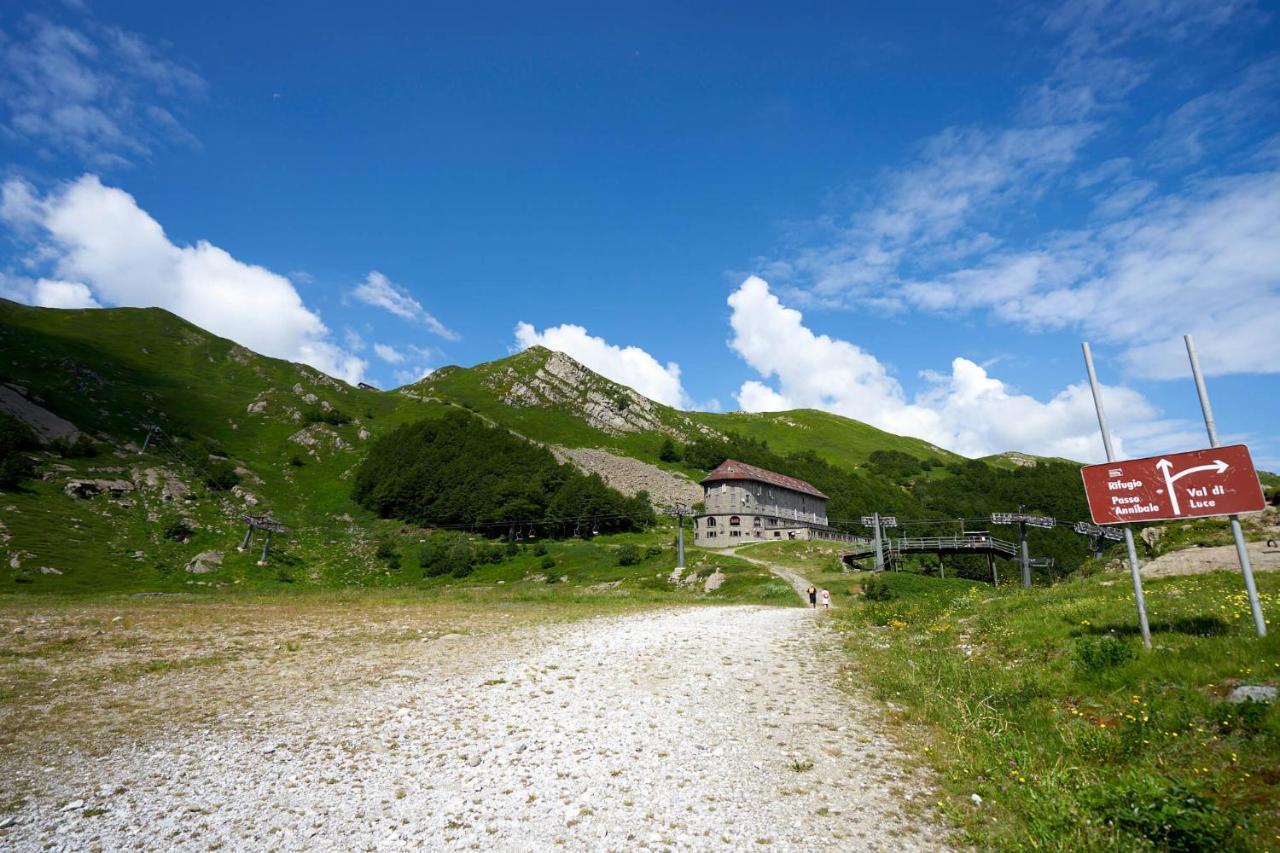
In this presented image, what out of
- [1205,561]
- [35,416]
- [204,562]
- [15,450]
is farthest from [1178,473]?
[35,416]

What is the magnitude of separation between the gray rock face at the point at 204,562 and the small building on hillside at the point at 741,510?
67628 mm

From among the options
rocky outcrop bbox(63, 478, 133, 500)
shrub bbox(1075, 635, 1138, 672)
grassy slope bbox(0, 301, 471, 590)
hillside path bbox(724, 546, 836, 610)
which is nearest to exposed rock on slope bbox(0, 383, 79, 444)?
grassy slope bbox(0, 301, 471, 590)

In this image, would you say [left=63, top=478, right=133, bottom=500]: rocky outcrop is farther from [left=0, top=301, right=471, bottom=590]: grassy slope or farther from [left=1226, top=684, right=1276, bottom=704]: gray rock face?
[left=1226, top=684, right=1276, bottom=704]: gray rock face

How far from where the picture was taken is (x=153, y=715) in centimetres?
1179

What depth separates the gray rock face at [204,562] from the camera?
214 ft

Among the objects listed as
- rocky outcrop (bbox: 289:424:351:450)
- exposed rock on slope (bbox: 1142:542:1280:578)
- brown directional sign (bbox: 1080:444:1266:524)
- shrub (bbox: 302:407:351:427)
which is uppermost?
shrub (bbox: 302:407:351:427)

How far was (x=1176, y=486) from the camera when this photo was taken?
11766 mm

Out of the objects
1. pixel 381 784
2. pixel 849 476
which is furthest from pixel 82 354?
pixel 849 476

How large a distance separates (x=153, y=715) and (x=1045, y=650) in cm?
2037

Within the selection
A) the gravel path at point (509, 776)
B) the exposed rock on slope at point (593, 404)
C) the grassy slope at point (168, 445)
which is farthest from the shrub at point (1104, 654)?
the exposed rock on slope at point (593, 404)

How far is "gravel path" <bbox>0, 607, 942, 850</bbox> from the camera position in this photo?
725cm

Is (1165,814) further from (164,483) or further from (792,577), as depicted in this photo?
(164,483)

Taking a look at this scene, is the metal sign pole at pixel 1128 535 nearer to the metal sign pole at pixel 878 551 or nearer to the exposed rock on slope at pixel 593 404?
the metal sign pole at pixel 878 551

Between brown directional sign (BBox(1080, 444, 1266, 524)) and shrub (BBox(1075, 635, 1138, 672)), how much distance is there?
2.65 metres
